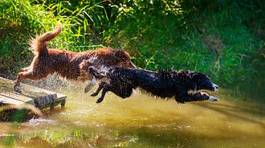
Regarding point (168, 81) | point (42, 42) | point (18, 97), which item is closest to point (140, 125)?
point (168, 81)

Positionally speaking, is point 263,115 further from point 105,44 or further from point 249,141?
point 105,44

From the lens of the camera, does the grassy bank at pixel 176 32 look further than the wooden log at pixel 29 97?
Yes

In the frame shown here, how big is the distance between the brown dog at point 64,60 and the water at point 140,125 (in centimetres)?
46

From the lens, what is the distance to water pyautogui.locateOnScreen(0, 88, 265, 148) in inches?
226

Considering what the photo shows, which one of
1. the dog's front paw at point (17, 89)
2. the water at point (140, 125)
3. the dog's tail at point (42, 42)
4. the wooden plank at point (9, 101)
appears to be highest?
the dog's tail at point (42, 42)

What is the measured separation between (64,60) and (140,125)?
1211 millimetres

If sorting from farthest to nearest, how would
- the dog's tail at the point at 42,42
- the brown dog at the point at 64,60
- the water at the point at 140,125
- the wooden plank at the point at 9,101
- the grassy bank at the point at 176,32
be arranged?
the grassy bank at the point at 176,32, the dog's tail at the point at 42,42, the brown dog at the point at 64,60, the wooden plank at the point at 9,101, the water at the point at 140,125

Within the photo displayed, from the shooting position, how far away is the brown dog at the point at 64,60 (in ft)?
21.8

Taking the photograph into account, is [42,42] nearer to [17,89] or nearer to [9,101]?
[17,89]

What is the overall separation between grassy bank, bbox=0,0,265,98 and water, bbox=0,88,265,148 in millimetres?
1520

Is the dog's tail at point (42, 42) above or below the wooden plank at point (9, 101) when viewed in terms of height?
above

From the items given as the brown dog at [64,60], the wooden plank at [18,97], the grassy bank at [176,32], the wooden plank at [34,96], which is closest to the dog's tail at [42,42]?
the brown dog at [64,60]

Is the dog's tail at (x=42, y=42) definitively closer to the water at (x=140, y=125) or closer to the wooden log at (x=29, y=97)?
the wooden log at (x=29, y=97)

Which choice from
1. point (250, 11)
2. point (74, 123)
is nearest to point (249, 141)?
point (74, 123)
